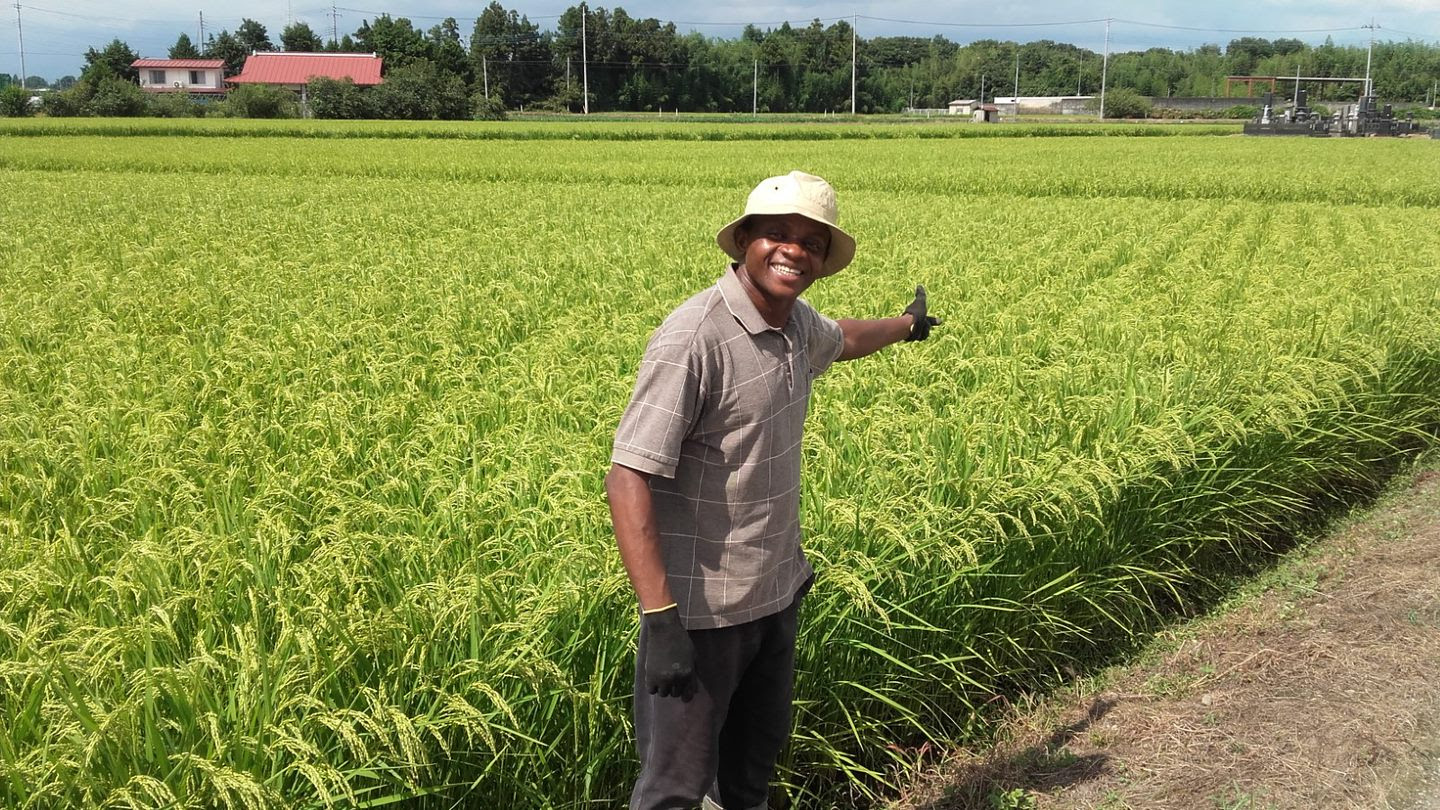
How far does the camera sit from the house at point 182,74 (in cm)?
8288

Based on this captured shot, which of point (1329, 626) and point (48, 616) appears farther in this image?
point (1329, 626)

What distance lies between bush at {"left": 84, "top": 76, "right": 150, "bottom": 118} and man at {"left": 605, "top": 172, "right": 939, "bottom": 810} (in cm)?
5139

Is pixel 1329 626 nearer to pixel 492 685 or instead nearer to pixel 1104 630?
pixel 1104 630

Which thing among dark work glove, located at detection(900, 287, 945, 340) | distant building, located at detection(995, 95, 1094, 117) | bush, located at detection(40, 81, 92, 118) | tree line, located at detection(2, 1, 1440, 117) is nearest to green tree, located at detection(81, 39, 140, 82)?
tree line, located at detection(2, 1, 1440, 117)

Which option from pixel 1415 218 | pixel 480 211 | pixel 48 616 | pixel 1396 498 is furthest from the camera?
pixel 480 211

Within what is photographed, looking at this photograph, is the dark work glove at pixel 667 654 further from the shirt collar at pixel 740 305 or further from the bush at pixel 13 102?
the bush at pixel 13 102

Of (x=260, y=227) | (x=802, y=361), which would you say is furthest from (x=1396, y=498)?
(x=260, y=227)

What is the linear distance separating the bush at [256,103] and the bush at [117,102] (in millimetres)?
3371

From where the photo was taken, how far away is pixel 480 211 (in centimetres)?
1407

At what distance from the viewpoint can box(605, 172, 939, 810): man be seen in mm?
2039

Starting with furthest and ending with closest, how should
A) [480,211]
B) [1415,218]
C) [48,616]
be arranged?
[480,211]
[1415,218]
[48,616]

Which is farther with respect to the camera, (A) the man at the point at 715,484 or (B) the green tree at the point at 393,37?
(B) the green tree at the point at 393,37

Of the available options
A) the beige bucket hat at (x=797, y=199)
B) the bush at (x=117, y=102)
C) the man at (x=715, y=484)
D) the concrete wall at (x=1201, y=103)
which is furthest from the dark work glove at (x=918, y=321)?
the concrete wall at (x=1201, y=103)

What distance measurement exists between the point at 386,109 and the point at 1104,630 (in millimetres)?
48048
